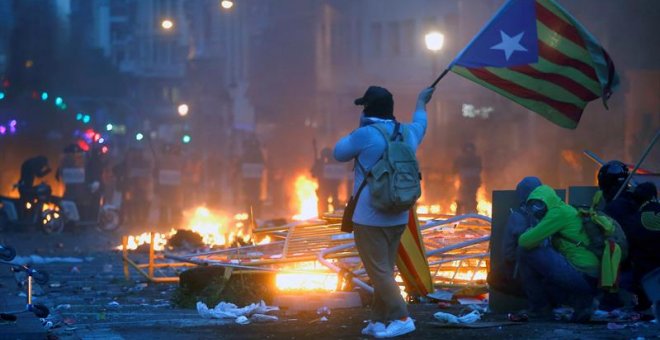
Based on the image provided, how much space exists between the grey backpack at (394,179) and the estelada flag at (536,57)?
4.93 ft

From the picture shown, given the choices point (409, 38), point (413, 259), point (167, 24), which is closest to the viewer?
point (413, 259)

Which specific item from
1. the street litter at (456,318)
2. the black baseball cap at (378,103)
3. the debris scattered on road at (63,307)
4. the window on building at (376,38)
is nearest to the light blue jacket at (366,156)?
the black baseball cap at (378,103)

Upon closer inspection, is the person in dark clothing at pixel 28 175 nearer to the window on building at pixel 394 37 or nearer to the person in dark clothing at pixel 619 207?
the person in dark clothing at pixel 619 207

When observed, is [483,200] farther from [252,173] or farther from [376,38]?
[376,38]

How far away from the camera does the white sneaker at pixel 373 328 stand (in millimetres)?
7551

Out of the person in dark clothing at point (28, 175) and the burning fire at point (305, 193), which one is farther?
the burning fire at point (305, 193)

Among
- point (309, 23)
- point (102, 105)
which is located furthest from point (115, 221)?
point (102, 105)

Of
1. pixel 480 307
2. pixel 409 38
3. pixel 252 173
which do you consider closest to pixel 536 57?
pixel 480 307

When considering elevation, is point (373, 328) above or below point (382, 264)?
below

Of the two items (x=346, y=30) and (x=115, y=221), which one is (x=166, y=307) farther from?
(x=346, y=30)

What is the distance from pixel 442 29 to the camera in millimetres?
37250

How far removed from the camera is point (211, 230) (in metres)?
22.2

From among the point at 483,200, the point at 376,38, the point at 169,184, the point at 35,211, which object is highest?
the point at 376,38

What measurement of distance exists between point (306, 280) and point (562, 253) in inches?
130
